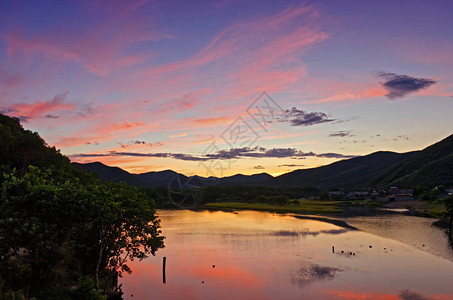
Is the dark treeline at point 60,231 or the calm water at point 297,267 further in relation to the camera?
the calm water at point 297,267

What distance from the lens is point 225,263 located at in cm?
5578

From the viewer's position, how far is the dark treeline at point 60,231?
84.8 feet

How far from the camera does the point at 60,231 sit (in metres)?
29.2

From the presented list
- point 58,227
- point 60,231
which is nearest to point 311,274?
point 60,231

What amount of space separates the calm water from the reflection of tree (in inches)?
0.5

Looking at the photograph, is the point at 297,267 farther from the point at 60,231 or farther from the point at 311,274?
the point at 60,231

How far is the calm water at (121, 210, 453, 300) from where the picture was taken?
4203cm

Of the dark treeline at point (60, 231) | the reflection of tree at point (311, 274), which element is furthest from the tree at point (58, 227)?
the reflection of tree at point (311, 274)

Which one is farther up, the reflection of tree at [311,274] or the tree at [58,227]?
the tree at [58,227]

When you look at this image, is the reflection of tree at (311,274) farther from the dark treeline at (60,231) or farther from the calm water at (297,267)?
the dark treeline at (60,231)

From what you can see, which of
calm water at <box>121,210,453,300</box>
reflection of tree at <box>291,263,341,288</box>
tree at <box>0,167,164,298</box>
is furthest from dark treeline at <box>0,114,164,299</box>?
reflection of tree at <box>291,263,341,288</box>

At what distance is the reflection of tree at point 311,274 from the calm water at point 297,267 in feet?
0.04

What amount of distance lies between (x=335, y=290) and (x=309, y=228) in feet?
178

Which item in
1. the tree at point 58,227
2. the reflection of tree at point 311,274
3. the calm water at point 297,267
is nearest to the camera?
the tree at point 58,227
